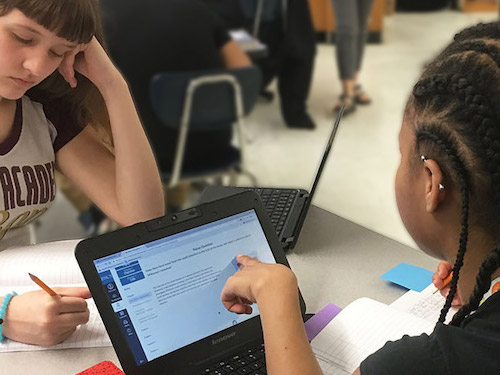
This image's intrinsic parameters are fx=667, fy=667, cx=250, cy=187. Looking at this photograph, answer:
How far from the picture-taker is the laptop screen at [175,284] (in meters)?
0.90

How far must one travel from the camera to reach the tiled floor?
298 cm

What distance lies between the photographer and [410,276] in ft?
3.77

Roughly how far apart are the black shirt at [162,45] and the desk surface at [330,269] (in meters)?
1.16

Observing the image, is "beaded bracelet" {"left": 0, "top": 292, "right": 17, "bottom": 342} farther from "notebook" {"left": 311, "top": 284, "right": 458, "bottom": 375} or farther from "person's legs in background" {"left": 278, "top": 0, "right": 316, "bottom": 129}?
"person's legs in background" {"left": 278, "top": 0, "right": 316, "bottom": 129}

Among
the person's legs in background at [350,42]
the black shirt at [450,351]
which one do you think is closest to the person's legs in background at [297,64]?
the person's legs in background at [350,42]

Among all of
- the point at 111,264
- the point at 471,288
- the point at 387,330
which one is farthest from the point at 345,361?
the point at 111,264

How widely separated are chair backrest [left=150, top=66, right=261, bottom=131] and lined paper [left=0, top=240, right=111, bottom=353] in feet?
3.78

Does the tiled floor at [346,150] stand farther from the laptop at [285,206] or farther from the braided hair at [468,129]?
the braided hair at [468,129]

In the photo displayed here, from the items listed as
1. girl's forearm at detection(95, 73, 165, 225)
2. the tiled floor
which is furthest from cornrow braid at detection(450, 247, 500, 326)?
the tiled floor

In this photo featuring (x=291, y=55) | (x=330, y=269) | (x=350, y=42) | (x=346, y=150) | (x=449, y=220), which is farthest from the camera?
(x=350, y=42)

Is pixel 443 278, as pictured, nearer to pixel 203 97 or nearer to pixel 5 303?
pixel 5 303

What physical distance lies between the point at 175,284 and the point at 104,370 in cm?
15

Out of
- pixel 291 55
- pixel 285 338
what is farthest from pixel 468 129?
pixel 291 55

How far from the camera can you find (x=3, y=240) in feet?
4.20
